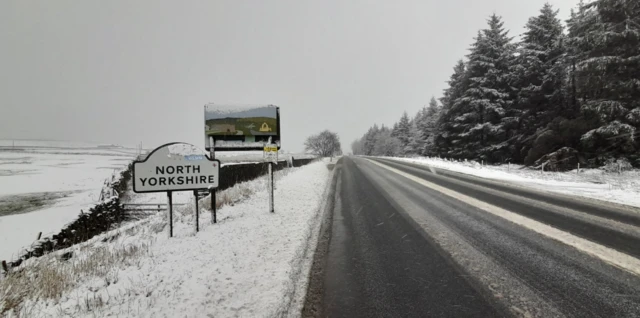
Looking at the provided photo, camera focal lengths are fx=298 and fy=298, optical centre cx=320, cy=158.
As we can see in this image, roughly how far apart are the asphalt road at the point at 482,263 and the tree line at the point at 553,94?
14356 mm

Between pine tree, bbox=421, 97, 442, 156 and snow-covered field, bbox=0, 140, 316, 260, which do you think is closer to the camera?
snow-covered field, bbox=0, 140, 316, 260

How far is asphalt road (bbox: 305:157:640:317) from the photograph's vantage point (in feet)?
9.53

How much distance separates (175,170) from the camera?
5.61 meters

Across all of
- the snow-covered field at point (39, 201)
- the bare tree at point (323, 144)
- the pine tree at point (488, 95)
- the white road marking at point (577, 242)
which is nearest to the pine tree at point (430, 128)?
the pine tree at point (488, 95)

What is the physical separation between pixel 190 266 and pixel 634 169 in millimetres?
21194

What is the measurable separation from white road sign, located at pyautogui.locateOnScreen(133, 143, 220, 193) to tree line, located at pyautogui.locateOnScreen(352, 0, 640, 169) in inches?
818

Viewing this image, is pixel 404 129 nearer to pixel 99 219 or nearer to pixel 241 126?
pixel 99 219

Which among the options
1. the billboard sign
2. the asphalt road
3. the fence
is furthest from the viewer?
the fence

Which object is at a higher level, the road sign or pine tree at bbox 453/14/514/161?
pine tree at bbox 453/14/514/161

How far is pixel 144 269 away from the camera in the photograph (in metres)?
4.01

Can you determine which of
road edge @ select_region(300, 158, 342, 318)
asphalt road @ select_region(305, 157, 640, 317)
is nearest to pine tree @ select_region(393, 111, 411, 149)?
asphalt road @ select_region(305, 157, 640, 317)

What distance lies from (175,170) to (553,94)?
29702mm

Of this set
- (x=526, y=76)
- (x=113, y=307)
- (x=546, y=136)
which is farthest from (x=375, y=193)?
(x=526, y=76)

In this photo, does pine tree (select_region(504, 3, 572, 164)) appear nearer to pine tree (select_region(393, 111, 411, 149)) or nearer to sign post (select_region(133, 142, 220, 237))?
sign post (select_region(133, 142, 220, 237))
